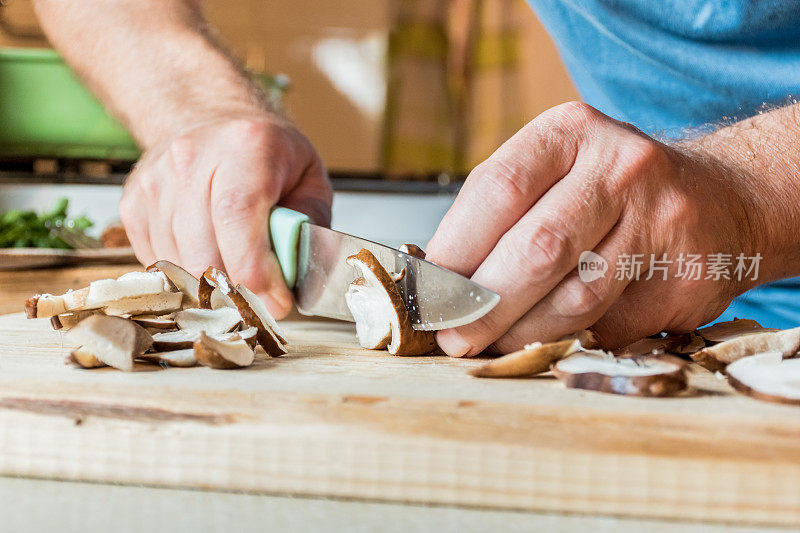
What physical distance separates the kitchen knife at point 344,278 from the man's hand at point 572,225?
0.02m

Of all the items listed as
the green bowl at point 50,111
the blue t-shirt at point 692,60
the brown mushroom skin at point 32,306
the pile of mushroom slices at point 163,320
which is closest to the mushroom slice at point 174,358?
the pile of mushroom slices at point 163,320

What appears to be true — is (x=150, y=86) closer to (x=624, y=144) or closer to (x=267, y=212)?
(x=267, y=212)

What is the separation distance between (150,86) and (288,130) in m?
0.43

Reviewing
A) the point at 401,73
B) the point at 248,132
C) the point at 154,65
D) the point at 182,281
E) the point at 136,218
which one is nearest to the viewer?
the point at 182,281

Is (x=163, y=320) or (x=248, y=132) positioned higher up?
(x=248, y=132)

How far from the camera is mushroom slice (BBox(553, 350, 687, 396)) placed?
2.48 ft

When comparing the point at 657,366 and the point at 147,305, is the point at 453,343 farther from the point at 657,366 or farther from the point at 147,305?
the point at 147,305

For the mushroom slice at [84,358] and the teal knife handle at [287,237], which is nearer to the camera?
the mushroom slice at [84,358]

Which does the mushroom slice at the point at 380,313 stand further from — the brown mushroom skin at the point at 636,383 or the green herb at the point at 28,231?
the green herb at the point at 28,231

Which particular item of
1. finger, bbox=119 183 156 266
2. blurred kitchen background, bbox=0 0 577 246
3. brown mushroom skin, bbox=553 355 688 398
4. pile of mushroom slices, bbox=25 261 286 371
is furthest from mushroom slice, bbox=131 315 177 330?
blurred kitchen background, bbox=0 0 577 246

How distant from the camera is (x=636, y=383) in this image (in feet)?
2.50

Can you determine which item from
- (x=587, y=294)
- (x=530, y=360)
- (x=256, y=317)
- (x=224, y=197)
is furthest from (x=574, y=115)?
(x=224, y=197)

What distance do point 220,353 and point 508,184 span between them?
39cm

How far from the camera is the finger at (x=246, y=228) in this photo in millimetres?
1232
